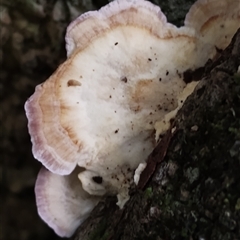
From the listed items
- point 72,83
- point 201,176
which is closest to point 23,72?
point 72,83

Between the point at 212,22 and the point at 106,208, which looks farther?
the point at 106,208

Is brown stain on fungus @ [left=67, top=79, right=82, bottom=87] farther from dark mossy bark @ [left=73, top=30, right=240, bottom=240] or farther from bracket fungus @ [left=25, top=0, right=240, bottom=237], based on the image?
dark mossy bark @ [left=73, top=30, right=240, bottom=240]

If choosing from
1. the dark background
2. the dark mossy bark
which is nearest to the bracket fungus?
the dark mossy bark

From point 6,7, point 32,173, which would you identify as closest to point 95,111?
point 6,7

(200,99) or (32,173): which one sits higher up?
(200,99)

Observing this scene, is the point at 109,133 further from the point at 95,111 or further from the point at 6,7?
the point at 6,7

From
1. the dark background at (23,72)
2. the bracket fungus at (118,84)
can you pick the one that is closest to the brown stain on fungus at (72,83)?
the bracket fungus at (118,84)
